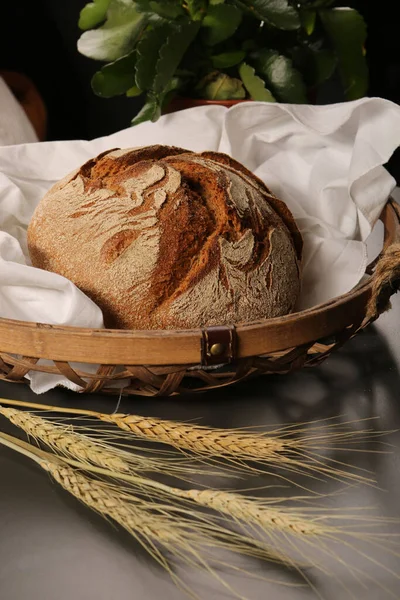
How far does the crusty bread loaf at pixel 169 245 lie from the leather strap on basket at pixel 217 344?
0.35ft

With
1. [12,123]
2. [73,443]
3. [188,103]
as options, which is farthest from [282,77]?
[73,443]

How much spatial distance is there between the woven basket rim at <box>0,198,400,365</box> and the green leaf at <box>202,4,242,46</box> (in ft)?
2.15

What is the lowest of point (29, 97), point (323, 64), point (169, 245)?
point (29, 97)

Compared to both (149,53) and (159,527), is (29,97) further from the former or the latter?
(159,527)

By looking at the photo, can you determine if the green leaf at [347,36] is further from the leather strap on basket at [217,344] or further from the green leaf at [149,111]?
the leather strap on basket at [217,344]

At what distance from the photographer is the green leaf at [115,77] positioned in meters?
1.29

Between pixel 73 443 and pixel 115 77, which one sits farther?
pixel 115 77

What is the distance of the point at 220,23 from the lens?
127cm

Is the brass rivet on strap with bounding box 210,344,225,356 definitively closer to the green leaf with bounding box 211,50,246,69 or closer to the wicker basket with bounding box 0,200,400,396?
the wicker basket with bounding box 0,200,400,396

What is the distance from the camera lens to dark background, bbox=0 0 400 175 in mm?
1962

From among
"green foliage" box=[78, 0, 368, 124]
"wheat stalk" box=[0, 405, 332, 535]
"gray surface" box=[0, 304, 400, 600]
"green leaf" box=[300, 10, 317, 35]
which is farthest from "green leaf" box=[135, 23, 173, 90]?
"wheat stalk" box=[0, 405, 332, 535]

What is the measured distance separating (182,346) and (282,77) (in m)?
0.72

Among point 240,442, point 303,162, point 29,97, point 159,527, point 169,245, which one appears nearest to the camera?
point 159,527

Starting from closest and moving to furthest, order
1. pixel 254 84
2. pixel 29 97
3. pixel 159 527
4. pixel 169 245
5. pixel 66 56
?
1. pixel 159 527
2. pixel 169 245
3. pixel 254 84
4. pixel 29 97
5. pixel 66 56
